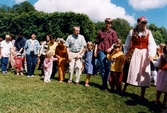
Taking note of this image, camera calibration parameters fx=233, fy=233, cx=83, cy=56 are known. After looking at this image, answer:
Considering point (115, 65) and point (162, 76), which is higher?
point (115, 65)

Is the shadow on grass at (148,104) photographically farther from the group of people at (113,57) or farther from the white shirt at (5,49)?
the white shirt at (5,49)

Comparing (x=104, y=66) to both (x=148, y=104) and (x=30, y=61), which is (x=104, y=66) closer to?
(x=148, y=104)

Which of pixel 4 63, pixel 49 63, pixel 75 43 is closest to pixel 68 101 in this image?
pixel 75 43

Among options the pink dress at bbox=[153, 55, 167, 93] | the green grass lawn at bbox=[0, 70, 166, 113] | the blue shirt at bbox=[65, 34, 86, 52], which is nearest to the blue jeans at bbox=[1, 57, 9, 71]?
the green grass lawn at bbox=[0, 70, 166, 113]

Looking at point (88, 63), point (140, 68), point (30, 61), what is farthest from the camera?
point (30, 61)

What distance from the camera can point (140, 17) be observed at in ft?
21.5

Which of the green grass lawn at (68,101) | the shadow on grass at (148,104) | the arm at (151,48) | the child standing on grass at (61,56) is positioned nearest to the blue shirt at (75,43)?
the child standing on grass at (61,56)

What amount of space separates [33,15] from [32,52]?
777 inches

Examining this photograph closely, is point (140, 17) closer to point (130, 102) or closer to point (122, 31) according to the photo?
point (130, 102)

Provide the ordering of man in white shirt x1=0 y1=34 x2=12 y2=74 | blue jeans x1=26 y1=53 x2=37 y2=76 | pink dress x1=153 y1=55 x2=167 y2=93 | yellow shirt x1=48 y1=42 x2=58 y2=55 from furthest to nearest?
man in white shirt x1=0 y1=34 x2=12 y2=74 → blue jeans x1=26 y1=53 x2=37 y2=76 → yellow shirt x1=48 y1=42 x2=58 y2=55 → pink dress x1=153 y1=55 x2=167 y2=93

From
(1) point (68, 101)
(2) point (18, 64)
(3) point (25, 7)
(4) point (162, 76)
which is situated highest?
(3) point (25, 7)

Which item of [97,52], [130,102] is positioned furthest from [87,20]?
[130,102]

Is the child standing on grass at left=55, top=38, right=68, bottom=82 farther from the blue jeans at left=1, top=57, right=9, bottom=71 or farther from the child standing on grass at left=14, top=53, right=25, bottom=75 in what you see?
the blue jeans at left=1, top=57, right=9, bottom=71

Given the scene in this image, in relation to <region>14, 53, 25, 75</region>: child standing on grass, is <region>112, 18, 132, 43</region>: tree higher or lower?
higher
